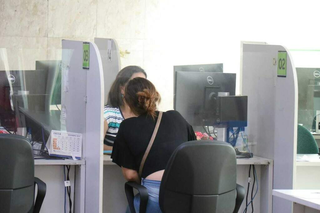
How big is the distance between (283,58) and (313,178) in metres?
0.76

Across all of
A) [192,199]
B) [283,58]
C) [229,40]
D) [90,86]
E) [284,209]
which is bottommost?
[284,209]

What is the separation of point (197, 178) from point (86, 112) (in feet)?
2.86

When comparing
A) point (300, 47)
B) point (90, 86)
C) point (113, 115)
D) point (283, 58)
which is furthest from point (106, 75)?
point (300, 47)

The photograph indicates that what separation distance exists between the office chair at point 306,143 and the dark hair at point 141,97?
142 centimetres

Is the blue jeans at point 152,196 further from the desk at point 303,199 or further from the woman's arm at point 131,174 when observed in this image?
the desk at point 303,199

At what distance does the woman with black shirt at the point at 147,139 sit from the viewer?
8.60 feet

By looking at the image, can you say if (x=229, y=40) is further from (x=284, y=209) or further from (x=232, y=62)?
(x=284, y=209)

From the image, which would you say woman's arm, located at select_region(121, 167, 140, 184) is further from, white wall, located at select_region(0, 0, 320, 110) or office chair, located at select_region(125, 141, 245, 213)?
white wall, located at select_region(0, 0, 320, 110)

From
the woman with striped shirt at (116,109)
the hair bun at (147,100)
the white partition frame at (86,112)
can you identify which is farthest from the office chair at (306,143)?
the white partition frame at (86,112)

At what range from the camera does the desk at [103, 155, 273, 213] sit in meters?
3.10

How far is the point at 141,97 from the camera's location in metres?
2.70

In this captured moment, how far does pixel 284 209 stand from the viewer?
3113mm

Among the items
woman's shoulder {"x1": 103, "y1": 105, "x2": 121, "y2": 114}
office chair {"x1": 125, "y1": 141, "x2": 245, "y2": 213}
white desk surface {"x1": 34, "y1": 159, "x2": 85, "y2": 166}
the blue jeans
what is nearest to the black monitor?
woman's shoulder {"x1": 103, "y1": 105, "x2": 121, "y2": 114}

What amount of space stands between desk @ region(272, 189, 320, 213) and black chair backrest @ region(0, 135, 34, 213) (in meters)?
1.10
